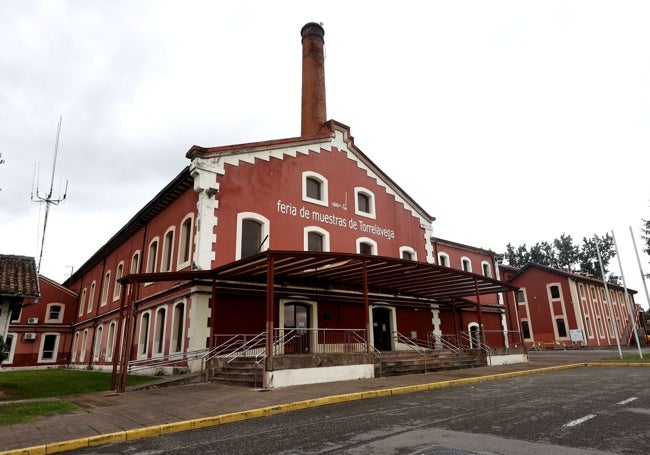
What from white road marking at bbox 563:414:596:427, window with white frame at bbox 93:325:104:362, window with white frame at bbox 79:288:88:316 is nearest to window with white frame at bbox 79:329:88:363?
window with white frame at bbox 79:288:88:316

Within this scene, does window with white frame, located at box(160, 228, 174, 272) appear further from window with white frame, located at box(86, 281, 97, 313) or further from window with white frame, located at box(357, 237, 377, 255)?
window with white frame, located at box(86, 281, 97, 313)

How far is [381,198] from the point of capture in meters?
21.8

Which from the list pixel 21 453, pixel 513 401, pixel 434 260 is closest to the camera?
pixel 21 453

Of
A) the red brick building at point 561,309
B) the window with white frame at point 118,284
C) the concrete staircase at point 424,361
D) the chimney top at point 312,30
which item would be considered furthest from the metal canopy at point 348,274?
the red brick building at point 561,309

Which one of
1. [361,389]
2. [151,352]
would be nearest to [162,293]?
[151,352]

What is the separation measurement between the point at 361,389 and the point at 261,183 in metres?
9.71

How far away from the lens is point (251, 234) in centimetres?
1642

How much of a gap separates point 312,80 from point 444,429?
71.0 feet

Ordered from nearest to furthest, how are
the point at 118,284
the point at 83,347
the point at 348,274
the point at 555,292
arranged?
the point at 348,274, the point at 118,284, the point at 83,347, the point at 555,292

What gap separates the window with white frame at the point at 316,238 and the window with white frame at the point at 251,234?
1.98 meters

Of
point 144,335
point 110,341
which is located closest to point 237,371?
point 144,335

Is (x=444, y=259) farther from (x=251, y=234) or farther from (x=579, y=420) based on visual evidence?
(x=579, y=420)

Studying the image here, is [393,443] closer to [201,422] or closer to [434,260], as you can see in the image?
[201,422]

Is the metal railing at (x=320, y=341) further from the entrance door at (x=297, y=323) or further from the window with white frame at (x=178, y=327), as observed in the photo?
the window with white frame at (x=178, y=327)
